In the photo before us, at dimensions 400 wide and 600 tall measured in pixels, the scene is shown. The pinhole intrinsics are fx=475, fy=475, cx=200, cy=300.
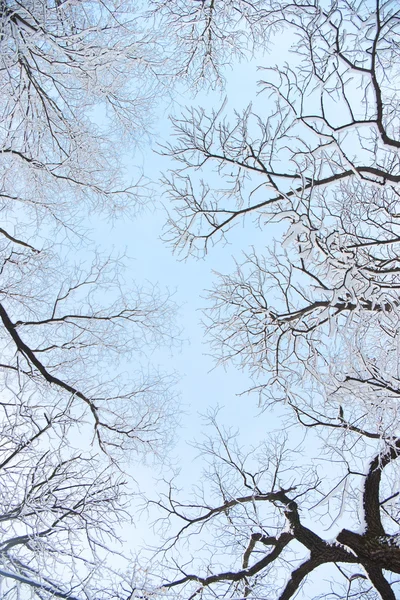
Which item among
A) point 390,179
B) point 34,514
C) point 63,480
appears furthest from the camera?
point 63,480

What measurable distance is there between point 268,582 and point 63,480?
471 centimetres

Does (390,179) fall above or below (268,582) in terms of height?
above

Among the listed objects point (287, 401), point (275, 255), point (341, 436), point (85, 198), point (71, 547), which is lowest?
point (71, 547)

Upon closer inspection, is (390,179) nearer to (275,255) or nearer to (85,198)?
(275,255)

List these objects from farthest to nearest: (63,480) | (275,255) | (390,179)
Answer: (275,255)
(63,480)
(390,179)

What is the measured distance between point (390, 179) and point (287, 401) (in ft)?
11.7

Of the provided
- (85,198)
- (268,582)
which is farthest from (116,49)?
(268,582)

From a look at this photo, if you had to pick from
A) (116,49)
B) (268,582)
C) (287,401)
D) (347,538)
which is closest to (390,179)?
(116,49)

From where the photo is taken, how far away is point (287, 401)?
673 cm

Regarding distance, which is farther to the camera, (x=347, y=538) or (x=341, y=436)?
(x=341, y=436)

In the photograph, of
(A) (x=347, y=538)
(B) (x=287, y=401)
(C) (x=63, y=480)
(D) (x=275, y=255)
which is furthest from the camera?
(B) (x=287, y=401)

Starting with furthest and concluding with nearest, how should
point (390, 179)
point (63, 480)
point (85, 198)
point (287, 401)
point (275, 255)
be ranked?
point (85, 198), point (287, 401), point (275, 255), point (63, 480), point (390, 179)

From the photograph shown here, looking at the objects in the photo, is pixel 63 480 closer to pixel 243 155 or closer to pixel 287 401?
pixel 287 401

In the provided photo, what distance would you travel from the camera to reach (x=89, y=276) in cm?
702
